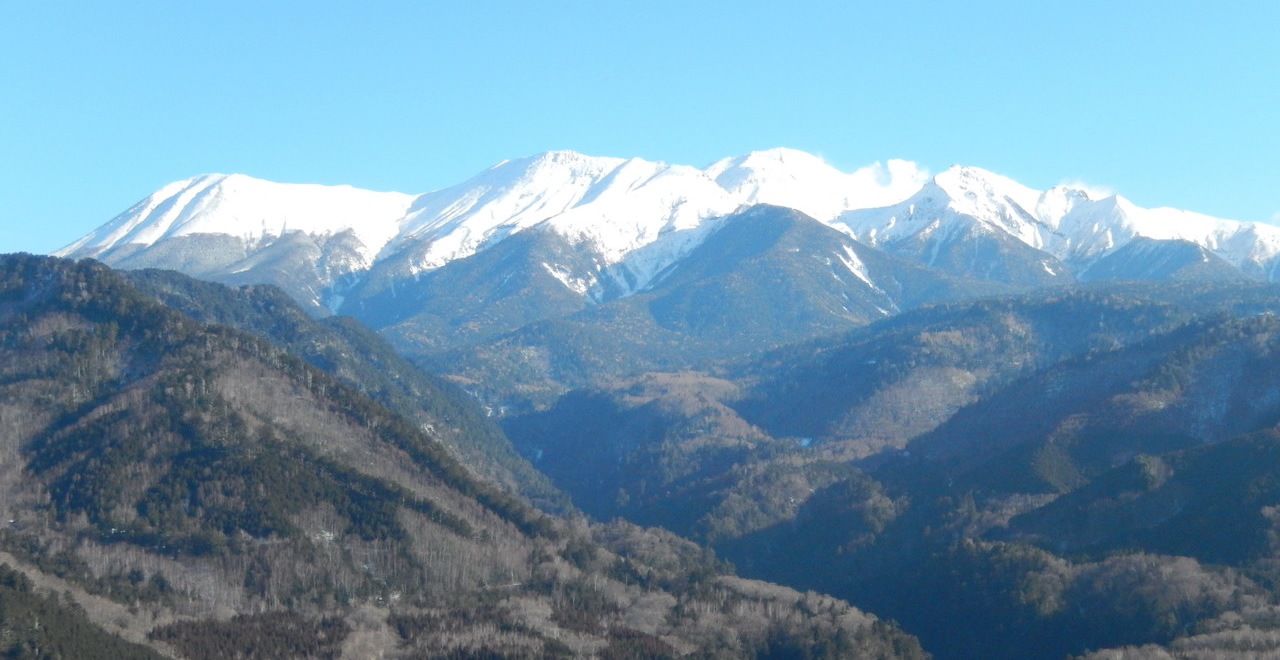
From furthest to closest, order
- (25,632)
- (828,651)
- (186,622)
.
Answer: (828,651) < (186,622) < (25,632)

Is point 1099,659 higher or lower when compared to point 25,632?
lower

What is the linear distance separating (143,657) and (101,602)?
2842 centimetres

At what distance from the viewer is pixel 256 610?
19988 cm

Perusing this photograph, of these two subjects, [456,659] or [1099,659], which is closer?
[456,659]

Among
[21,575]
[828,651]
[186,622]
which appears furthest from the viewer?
[828,651]

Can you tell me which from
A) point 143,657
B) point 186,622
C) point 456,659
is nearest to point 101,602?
point 186,622

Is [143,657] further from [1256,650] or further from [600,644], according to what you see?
[1256,650]

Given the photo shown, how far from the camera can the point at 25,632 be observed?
154 m

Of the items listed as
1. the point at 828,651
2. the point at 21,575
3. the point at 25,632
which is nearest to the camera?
the point at 25,632

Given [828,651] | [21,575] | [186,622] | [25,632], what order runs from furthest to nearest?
1. [828,651]
2. [186,622]
3. [21,575]
4. [25,632]

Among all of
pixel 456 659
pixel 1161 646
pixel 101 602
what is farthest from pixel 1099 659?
pixel 101 602

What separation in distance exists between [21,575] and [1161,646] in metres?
138

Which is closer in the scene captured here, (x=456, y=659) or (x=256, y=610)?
(x=456, y=659)

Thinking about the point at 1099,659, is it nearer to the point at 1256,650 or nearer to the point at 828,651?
the point at 1256,650
